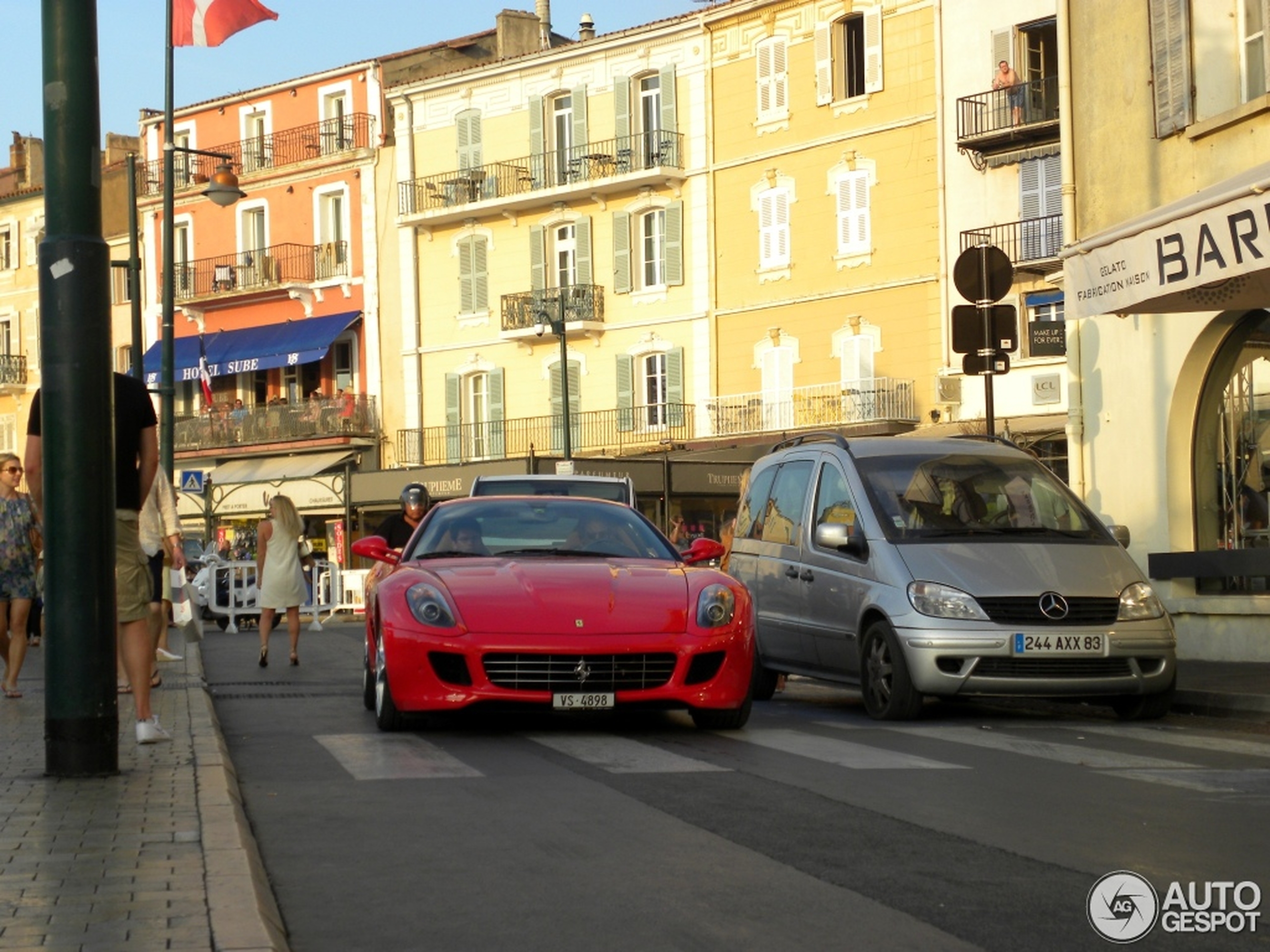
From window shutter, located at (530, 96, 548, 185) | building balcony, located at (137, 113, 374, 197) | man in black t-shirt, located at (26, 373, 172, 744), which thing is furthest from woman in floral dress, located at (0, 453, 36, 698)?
building balcony, located at (137, 113, 374, 197)

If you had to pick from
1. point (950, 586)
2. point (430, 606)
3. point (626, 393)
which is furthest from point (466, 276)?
point (430, 606)

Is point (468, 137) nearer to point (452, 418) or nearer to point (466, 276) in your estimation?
point (466, 276)

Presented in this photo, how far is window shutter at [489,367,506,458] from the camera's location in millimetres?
52906

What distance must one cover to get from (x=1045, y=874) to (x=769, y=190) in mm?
41791

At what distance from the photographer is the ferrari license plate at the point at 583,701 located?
10383mm

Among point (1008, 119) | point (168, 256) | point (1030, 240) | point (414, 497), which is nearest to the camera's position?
point (414, 497)

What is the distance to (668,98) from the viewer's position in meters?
49.2

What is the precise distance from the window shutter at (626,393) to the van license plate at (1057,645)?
125ft

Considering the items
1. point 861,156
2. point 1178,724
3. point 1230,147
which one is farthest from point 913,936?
point 861,156

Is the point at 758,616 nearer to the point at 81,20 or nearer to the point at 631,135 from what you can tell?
the point at 81,20

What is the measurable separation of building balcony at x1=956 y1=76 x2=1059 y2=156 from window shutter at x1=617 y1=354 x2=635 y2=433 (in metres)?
11.4

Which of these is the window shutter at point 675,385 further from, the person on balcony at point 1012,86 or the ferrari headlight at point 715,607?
the ferrari headlight at point 715,607

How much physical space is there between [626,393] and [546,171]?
21.2 ft

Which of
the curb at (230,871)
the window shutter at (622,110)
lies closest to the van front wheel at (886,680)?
the curb at (230,871)
